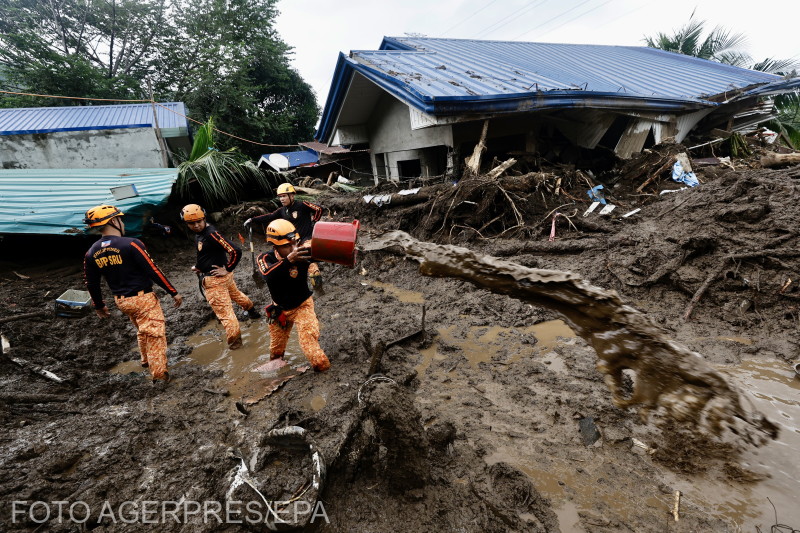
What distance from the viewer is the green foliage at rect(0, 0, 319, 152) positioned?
56.2ft

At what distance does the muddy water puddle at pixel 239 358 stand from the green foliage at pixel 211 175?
5948 mm

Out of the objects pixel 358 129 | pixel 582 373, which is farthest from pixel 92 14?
pixel 582 373

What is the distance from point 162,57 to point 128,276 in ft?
81.8

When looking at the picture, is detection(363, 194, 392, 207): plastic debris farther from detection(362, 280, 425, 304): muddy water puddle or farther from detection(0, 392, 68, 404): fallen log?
detection(0, 392, 68, 404): fallen log

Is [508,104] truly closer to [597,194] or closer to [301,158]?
[597,194]

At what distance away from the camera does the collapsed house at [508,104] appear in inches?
281

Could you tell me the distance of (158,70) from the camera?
21.7 m

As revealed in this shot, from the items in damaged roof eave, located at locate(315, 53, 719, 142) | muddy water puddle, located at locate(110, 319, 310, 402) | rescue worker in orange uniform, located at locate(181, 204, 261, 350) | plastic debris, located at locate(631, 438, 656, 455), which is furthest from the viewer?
damaged roof eave, located at locate(315, 53, 719, 142)

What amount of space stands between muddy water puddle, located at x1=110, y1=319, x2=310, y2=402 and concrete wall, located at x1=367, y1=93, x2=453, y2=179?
18.2 ft

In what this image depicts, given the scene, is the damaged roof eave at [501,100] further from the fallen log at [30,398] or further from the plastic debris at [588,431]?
the fallen log at [30,398]

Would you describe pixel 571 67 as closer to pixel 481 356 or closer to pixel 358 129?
pixel 358 129

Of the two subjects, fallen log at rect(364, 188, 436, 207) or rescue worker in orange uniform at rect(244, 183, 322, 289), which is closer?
rescue worker in orange uniform at rect(244, 183, 322, 289)

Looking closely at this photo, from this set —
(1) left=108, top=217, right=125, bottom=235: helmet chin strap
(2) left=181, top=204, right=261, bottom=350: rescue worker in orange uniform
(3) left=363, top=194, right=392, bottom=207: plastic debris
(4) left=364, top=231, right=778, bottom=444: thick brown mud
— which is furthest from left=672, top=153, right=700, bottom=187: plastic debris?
(1) left=108, top=217, right=125, bottom=235: helmet chin strap

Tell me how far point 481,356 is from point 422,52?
961 centimetres
